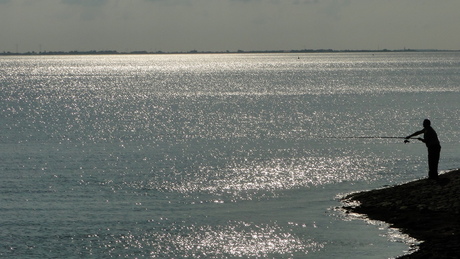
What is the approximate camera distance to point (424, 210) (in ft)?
93.5

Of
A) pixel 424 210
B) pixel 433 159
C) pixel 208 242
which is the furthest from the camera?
pixel 433 159

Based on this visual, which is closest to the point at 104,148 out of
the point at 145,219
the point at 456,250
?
the point at 145,219

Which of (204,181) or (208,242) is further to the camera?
(204,181)

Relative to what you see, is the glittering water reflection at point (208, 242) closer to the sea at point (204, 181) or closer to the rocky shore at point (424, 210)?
the sea at point (204, 181)

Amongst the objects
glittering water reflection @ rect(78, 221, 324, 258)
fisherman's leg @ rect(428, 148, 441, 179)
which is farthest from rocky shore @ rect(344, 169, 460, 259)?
glittering water reflection @ rect(78, 221, 324, 258)

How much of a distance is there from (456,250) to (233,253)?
7.42 m

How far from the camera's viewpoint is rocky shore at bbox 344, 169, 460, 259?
24469mm

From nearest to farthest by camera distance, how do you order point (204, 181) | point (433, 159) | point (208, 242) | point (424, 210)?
point (208, 242) < point (424, 210) < point (433, 159) < point (204, 181)

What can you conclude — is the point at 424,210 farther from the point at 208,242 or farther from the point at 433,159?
the point at 208,242

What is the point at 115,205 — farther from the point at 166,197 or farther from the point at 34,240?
the point at 34,240

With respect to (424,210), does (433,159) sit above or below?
above

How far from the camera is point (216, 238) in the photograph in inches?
1100

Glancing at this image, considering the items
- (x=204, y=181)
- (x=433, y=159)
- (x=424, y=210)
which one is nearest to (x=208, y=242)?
(x=424, y=210)

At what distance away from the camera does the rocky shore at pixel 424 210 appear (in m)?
24.5
